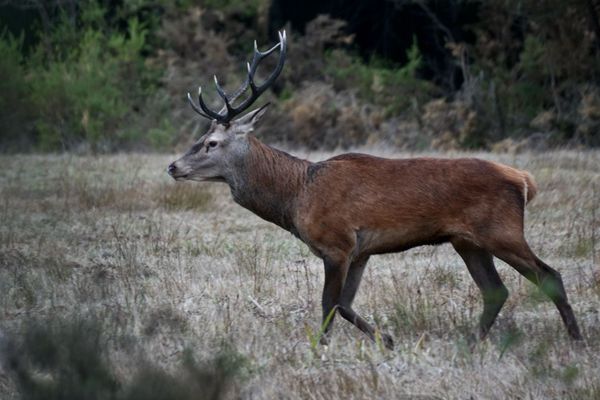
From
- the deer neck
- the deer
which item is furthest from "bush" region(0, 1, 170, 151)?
the deer

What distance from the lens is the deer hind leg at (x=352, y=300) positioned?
7340 millimetres

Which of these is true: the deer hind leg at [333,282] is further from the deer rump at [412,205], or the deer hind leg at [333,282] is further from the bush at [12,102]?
the bush at [12,102]

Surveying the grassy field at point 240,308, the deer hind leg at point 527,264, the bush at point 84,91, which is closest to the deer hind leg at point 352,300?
the grassy field at point 240,308

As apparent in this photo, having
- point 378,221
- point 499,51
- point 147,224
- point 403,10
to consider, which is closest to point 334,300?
point 378,221

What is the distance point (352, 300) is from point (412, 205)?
790 millimetres

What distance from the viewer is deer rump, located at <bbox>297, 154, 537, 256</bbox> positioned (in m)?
7.47

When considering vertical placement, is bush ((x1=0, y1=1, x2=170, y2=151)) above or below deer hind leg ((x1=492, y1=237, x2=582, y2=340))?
above

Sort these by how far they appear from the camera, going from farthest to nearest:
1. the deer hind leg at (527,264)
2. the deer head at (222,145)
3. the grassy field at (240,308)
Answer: the deer head at (222,145) → the deer hind leg at (527,264) → the grassy field at (240,308)

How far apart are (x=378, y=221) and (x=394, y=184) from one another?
290 mm

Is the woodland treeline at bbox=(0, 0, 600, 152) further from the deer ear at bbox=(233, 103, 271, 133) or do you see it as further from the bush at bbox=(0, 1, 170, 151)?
the deer ear at bbox=(233, 103, 271, 133)

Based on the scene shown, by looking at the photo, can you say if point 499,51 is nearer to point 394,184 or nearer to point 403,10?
point 403,10

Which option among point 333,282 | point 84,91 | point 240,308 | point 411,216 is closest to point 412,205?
point 411,216

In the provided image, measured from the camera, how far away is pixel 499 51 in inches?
939

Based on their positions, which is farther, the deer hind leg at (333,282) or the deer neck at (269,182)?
the deer neck at (269,182)
